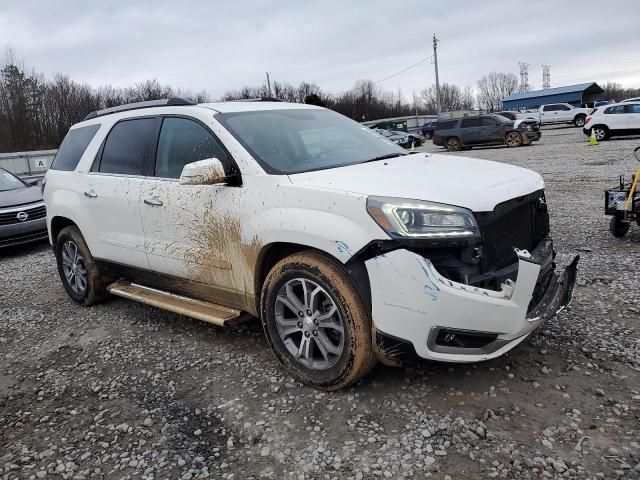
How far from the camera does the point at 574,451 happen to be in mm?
2490

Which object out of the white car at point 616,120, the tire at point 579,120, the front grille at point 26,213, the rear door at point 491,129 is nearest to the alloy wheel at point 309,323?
the front grille at point 26,213

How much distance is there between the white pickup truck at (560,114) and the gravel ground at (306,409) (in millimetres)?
36484

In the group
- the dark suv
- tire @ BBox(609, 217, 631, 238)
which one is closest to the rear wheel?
the dark suv

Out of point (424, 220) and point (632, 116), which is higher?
point (632, 116)

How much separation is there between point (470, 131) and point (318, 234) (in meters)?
24.2

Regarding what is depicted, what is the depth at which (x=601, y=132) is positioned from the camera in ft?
73.4

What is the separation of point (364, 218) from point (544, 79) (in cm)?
13600

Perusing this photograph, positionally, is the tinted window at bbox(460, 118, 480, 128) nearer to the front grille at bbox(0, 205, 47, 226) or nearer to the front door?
the front grille at bbox(0, 205, 47, 226)

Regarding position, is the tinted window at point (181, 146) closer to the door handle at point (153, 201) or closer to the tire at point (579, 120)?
the door handle at point (153, 201)

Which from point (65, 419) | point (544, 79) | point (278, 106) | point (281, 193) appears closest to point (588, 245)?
point (278, 106)

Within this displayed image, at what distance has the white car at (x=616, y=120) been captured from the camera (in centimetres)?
2138

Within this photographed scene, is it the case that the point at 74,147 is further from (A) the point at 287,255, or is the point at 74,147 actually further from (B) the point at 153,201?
(A) the point at 287,255

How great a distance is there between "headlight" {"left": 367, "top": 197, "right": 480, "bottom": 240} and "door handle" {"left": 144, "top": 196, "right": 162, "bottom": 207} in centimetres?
192

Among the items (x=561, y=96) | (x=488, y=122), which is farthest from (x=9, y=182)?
(x=561, y=96)
